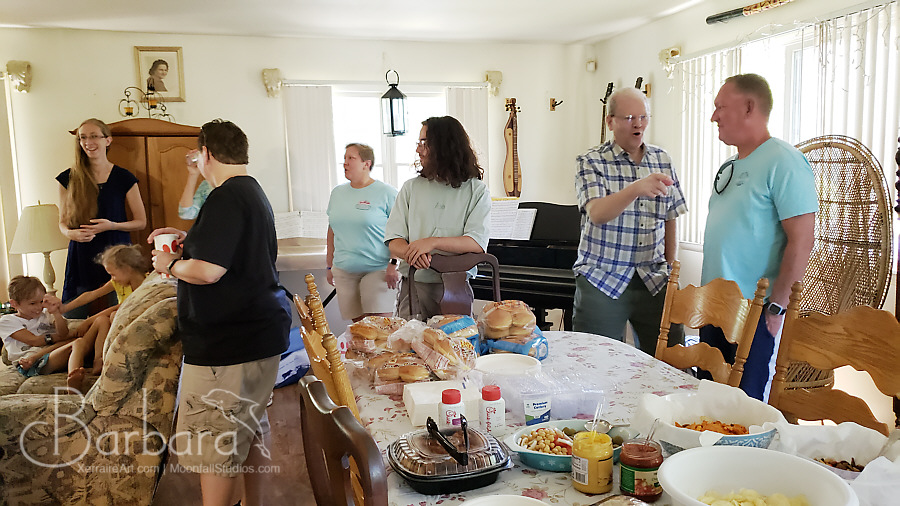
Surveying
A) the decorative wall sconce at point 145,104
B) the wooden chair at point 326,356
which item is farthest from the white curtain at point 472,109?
the wooden chair at point 326,356

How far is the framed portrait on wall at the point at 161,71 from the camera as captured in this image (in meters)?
4.64

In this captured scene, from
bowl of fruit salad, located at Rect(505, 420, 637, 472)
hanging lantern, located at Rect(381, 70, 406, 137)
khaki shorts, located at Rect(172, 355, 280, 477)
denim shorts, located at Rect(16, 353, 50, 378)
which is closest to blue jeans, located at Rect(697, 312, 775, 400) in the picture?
bowl of fruit salad, located at Rect(505, 420, 637, 472)

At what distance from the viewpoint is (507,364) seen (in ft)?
5.13

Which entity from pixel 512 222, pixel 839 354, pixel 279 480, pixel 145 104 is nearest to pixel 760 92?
pixel 839 354

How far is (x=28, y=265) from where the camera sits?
184 inches

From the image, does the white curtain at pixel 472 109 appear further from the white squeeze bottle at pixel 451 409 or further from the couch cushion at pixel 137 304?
the white squeeze bottle at pixel 451 409

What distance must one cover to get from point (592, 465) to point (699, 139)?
371 cm

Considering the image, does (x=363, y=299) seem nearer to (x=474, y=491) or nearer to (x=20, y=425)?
(x=20, y=425)

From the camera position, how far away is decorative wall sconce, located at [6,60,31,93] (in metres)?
4.37

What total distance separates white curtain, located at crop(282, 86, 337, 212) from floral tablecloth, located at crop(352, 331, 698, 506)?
332 centimetres

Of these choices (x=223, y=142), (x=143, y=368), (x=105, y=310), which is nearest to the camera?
(x=223, y=142)

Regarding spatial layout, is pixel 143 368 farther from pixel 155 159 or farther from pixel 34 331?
pixel 155 159

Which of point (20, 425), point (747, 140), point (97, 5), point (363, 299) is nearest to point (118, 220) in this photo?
point (97, 5)

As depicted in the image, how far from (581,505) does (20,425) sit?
208cm
